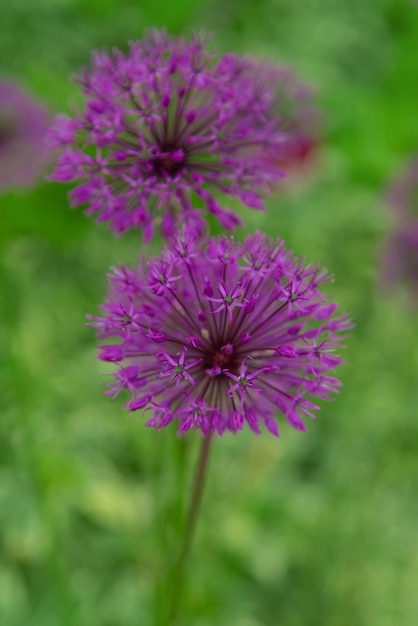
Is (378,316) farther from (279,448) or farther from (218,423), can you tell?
(218,423)

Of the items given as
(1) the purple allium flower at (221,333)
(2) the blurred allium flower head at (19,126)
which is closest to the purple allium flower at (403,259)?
(2) the blurred allium flower head at (19,126)

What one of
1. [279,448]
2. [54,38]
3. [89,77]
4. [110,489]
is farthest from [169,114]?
[54,38]

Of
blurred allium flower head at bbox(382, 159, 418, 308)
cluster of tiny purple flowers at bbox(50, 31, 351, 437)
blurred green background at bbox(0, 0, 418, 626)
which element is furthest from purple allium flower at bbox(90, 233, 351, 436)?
blurred allium flower head at bbox(382, 159, 418, 308)

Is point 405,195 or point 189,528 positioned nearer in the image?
point 189,528

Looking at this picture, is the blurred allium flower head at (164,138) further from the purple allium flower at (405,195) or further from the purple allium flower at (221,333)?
the purple allium flower at (405,195)

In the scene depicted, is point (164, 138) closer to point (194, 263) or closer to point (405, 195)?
point (194, 263)

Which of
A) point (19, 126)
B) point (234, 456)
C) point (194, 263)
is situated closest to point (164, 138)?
point (194, 263)

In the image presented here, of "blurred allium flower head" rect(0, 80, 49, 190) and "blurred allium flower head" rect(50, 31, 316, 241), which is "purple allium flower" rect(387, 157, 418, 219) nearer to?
"blurred allium flower head" rect(0, 80, 49, 190)
